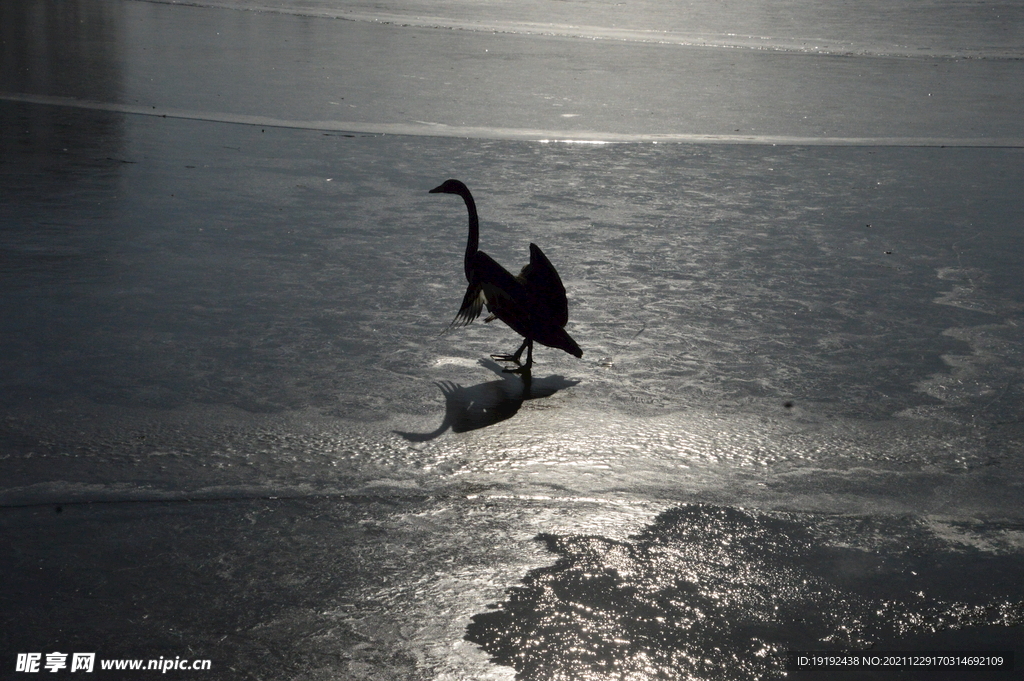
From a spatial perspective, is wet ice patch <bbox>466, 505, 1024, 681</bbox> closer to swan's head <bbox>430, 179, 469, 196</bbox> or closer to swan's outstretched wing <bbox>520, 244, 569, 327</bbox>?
swan's outstretched wing <bbox>520, 244, 569, 327</bbox>

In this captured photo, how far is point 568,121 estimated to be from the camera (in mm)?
9930

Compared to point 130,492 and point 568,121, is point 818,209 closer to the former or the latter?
point 568,121

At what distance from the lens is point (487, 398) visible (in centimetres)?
414

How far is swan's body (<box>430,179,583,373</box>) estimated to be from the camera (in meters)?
4.29

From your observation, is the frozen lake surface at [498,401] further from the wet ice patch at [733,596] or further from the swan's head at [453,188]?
the swan's head at [453,188]

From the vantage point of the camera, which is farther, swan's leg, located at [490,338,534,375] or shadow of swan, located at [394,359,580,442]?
swan's leg, located at [490,338,534,375]

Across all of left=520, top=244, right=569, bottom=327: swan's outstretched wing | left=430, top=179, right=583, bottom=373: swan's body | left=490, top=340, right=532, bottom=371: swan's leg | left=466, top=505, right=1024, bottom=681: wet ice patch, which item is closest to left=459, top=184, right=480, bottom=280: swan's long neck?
left=430, top=179, right=583, bottom=373: swan's body

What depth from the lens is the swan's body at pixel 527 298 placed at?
4289 mm

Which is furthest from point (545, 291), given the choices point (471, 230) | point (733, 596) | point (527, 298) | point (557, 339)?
point (733, 596)

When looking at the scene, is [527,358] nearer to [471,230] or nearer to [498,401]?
[498,401]

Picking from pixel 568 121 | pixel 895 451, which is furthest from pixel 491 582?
pixel 568 121

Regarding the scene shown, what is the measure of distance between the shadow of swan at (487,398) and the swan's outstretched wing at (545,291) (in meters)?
0.25

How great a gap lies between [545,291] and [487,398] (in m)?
0.51

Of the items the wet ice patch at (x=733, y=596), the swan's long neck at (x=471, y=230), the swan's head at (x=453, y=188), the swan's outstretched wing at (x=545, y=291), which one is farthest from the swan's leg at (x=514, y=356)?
the wet ice patch at (x=733, y=596)
